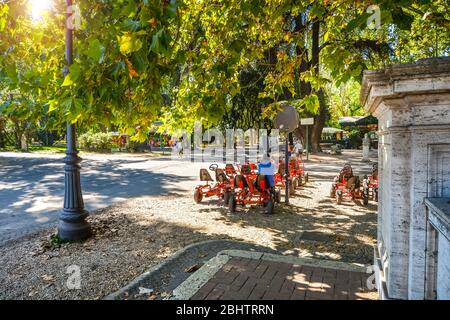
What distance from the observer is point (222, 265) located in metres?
4.44

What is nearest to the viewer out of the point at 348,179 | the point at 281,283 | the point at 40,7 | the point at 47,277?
the point at 281,283

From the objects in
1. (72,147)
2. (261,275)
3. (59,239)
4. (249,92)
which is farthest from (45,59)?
(249,92)

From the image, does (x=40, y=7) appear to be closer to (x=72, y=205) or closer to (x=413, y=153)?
(x=72, y=205)

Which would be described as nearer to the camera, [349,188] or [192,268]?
[192,268]

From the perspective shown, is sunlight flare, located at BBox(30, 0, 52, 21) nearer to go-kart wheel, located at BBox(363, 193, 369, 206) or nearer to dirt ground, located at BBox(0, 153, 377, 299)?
dirt ground, located at BBox(0, 153, 377, 299)

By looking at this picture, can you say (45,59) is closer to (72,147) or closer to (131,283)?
(72,147)

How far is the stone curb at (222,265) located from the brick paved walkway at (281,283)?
0.25 feet

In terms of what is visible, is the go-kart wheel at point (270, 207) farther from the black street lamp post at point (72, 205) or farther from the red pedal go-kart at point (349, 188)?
the black street lamp post at point (72, 205)

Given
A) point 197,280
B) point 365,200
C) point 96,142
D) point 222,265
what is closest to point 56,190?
point 222,265

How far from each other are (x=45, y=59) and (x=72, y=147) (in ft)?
5.20

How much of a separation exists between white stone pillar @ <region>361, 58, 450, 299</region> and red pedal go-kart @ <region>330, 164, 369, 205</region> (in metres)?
6.87

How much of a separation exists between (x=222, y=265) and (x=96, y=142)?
29627 mm

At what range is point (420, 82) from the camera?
90.6 inches

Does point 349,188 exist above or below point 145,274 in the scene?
above
